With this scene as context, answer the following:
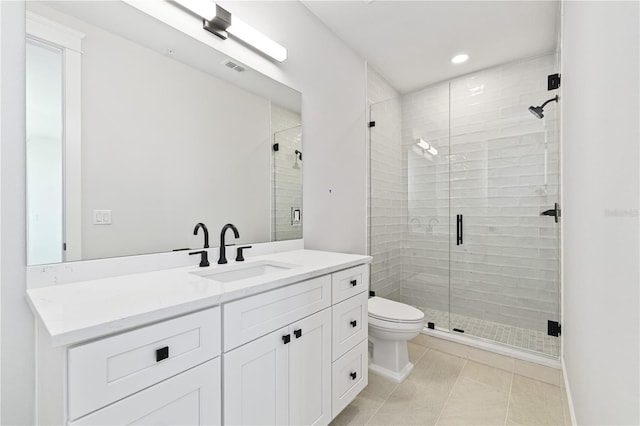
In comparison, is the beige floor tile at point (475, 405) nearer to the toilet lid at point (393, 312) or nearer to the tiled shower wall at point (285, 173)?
the toilet lid at point (393, 312)

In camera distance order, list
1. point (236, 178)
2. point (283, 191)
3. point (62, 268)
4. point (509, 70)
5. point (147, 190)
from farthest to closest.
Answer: point (509, 70), point (283, 191), point (236, 178), point (147, 190), point (62, 268)

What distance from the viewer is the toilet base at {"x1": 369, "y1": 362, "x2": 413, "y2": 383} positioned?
1.96 metres

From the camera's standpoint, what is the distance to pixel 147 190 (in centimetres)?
122

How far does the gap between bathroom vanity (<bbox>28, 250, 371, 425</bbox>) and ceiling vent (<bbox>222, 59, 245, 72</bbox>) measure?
3.47 ft

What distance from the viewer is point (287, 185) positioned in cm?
187

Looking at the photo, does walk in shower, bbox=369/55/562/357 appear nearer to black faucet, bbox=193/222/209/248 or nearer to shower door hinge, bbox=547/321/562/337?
shower door hinge, bbox=547/321/562/337

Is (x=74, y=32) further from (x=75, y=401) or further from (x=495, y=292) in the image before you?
(x=495, y=292)

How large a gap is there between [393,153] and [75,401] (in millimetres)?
2982

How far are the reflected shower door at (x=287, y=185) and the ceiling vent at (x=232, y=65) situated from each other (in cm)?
41

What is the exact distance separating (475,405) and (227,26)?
2.53 m

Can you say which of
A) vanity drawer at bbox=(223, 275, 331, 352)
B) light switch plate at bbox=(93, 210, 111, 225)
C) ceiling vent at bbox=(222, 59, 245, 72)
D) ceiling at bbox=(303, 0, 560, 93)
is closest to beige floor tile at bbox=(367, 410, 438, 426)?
vanity drawer at bbox=(223, 275, 331, 352)

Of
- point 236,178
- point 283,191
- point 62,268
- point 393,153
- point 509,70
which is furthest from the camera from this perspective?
point 393,153

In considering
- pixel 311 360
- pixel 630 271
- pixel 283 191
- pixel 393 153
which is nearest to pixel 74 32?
pixel 283 191

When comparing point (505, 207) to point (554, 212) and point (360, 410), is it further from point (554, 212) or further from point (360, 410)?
point (360, 410)
